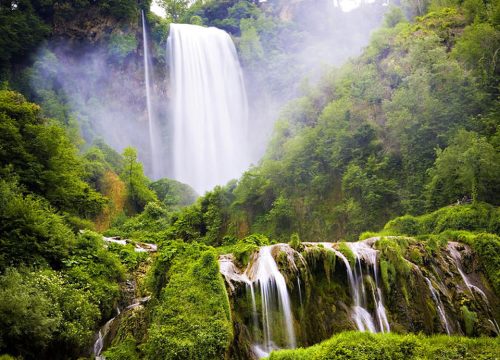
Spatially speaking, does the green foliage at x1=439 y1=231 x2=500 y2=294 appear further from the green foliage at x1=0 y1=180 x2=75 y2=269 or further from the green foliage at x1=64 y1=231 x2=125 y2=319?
the green foliage at x1=0 y1=180 x2=75 y2=269

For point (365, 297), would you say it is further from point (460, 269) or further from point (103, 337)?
point (103, 337)

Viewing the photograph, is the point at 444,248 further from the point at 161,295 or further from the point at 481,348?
the point at 161,295

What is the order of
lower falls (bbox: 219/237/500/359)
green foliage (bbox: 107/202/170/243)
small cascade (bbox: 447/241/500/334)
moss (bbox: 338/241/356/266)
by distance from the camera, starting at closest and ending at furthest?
lower falls (bbox: 219/237/500/359)
moss (bbox: 338/241/356/266)
small cascade (bbox: 447/241/500/334)
green foliage (bbox: 107/202/170/243)

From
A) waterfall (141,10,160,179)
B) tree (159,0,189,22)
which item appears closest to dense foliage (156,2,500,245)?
waterfall (141,10,160,179)

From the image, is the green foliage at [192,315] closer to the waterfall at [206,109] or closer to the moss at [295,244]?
the moss at [295,244]

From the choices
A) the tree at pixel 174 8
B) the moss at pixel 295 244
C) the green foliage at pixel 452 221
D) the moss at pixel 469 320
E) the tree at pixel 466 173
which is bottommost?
the moss at pixel 469 320

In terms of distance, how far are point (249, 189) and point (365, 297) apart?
14641mm

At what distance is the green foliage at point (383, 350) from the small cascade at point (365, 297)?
2513mm

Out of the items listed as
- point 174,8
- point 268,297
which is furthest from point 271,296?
point 174,8

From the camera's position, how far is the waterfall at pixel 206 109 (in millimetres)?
43156

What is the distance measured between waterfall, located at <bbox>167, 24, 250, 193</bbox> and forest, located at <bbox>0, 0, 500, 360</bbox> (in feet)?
0.82

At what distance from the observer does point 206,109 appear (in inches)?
1800

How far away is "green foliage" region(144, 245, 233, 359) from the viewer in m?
9.42

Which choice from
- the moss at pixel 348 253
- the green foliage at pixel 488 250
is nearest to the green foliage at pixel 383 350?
the moss at pixel 348 253
